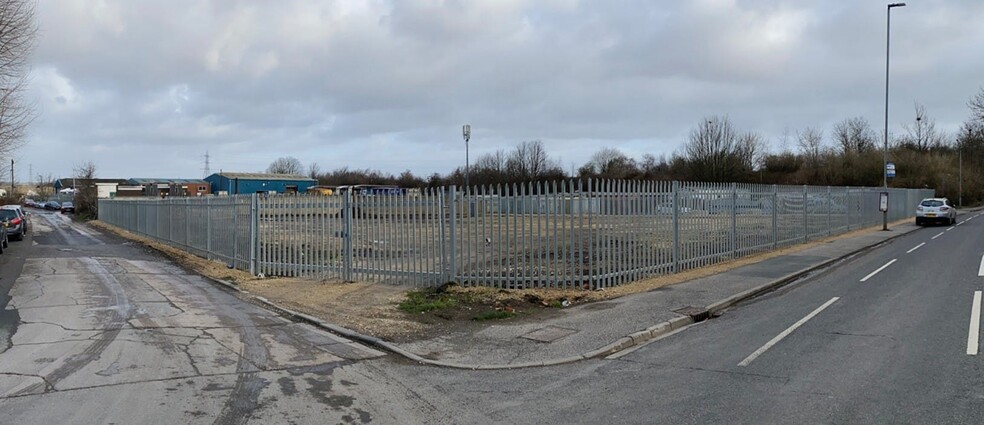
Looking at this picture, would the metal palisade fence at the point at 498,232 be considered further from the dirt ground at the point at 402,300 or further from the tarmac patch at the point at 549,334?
the tarmac patch at the point at 549,334

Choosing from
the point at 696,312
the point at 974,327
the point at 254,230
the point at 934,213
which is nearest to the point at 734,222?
the point at 696,312

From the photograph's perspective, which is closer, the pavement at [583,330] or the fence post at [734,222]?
the pavement at [583,330]

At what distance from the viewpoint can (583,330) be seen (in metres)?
8.57

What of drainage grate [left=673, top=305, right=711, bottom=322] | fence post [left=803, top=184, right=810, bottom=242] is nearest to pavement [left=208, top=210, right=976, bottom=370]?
drainage grate [left=673, top=305, right=711, bottom=322]

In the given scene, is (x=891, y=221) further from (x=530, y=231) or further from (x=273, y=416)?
(x=273, y=416)

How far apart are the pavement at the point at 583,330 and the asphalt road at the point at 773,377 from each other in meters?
0.30

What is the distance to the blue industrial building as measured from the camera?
8594 centimetres

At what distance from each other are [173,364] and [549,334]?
15.2 feet

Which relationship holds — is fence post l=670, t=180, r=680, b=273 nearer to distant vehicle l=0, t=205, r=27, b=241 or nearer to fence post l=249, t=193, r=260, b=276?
fence post l=249, t=193, r=260, b=276

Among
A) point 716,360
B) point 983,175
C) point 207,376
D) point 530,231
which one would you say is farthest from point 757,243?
point 983,175

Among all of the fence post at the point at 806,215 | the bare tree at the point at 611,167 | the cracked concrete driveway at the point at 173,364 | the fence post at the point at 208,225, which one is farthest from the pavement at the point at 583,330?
the bare tree at the point at 611,167

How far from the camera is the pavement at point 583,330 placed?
24.4 ft

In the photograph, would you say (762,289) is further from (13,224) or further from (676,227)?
(13,224)

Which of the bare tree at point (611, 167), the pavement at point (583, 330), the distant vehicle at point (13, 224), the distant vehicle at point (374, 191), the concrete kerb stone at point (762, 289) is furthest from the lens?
the bare tree at point (611, 167)
